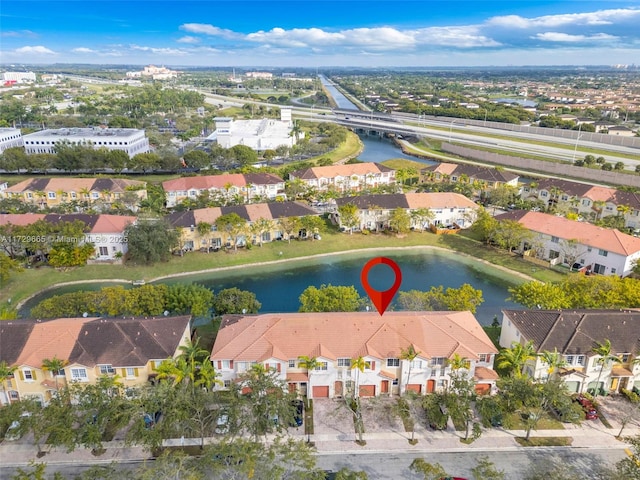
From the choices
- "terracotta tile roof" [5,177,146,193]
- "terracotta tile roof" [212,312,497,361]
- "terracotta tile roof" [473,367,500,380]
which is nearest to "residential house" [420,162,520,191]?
"terracotta tile roof" [212,312,497,361]

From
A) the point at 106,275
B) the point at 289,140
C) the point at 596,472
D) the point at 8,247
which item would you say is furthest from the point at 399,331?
the point at 289,140

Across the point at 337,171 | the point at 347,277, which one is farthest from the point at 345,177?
the point at 347,277

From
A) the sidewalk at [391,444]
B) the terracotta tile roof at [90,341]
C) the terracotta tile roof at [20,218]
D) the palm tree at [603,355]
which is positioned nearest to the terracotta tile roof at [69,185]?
the terracotta tile roof at [20,218]

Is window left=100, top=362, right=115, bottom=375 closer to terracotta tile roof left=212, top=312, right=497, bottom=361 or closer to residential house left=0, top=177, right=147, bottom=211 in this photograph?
terracotta tile roof left=212, top=312, right=497, bottom=361

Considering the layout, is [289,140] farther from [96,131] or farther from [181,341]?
[181,341]

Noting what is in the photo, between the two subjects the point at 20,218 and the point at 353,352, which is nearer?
the point at 353,352

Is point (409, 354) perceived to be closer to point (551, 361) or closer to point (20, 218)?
point (551, 361)

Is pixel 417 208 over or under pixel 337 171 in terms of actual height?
under
